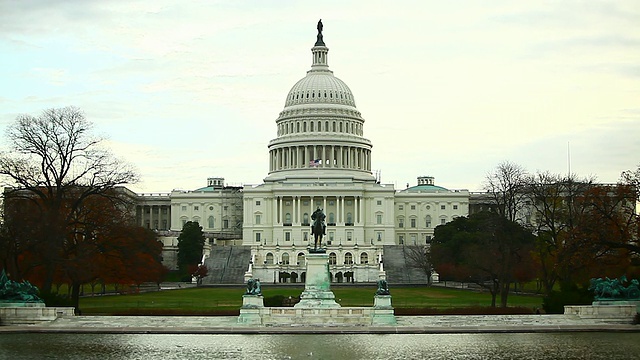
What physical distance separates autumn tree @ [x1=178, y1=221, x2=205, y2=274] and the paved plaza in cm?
7510

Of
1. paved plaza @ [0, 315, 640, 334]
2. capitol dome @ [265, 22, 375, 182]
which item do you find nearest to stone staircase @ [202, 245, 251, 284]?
capitol dome @ [265, 22, 375, 182]

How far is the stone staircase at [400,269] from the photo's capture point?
385 ft

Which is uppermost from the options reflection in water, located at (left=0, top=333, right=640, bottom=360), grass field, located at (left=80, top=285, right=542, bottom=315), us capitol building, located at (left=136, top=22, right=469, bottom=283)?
us capitol building, located at (left=136, top=22, right=469, bottom=283)

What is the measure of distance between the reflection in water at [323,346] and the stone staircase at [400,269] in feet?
224

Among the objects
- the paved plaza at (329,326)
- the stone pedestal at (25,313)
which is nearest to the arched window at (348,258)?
the paved plaza at (329,326)

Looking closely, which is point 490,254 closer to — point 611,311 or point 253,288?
point 611,311

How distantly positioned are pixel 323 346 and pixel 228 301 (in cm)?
3645

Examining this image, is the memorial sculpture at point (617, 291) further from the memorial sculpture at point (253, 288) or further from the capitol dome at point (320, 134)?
the capitol dome at point (320, 134)

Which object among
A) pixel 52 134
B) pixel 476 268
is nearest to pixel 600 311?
pixel 476 268

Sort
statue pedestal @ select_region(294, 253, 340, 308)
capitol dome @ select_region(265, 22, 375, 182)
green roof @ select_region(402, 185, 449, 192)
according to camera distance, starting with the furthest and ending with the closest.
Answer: green roof @ select_region(402, 185, 449, 192) < capitol dome @ select_region(265, 22, 375, 182) < statue pedestal @ select_region(294, 253, 340, 308)

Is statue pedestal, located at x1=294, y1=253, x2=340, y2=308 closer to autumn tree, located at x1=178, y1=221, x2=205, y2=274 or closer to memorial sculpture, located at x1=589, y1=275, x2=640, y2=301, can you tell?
memorial sculpture, located at x1=589, y1=275, x2=640, y2=301

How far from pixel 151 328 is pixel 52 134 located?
2060cm

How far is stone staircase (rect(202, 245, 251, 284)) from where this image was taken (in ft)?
390

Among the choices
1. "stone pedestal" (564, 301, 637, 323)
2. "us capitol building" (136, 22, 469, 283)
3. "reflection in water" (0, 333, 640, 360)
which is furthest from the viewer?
"us capitol building" (136, 22, 469, 283)
